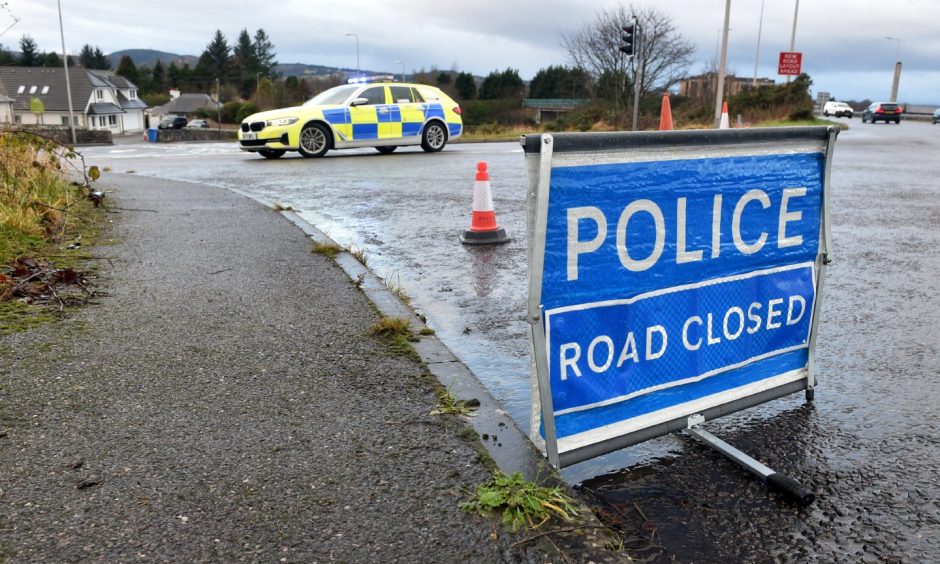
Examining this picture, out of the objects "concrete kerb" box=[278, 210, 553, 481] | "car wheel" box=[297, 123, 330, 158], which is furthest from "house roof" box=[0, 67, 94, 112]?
"concrete kerb" box=[278, 210, 553, 481]

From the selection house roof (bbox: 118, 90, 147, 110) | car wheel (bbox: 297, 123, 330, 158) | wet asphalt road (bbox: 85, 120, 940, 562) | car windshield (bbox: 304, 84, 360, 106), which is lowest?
wet asphalt road (bbox: 85, 120, 940, 562)

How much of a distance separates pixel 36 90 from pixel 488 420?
107 m

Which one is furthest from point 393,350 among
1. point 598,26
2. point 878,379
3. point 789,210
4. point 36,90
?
point 36,90

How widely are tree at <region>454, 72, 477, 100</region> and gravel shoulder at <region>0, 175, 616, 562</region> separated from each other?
9580 cm

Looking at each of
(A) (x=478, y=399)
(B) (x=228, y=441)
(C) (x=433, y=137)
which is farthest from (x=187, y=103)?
(B) (x=228, y=441)

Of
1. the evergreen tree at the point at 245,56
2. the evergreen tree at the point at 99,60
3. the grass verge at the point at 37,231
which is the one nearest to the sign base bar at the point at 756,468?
the grass verge at the point at 37,231

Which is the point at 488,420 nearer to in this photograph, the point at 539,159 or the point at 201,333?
the point at 539,159

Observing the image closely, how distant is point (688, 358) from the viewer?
3.03 m

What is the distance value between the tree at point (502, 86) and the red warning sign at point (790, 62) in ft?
163

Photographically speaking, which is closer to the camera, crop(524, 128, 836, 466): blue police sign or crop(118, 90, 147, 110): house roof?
crop(524, 128, 836, 466): blue police sign

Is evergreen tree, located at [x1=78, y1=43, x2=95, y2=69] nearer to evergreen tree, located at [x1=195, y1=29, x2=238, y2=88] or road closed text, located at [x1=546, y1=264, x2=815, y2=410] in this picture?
evergreen tree, located at [x1=195, y1=29, x2=238, y2=88]

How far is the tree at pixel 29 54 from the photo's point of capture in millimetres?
131500

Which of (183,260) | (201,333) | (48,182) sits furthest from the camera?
(48,182)

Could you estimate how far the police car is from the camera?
54.0ft
